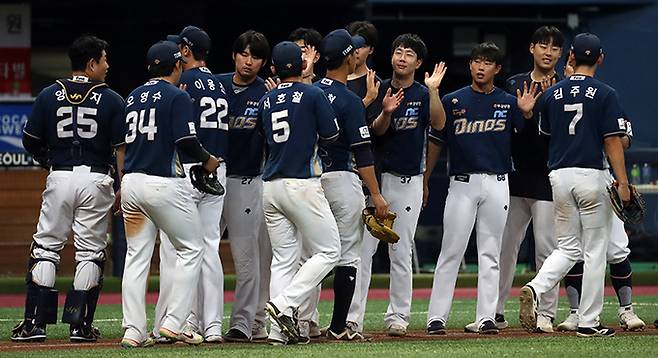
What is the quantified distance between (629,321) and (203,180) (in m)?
3.82

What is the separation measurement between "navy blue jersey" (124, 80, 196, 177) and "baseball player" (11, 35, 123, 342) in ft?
2.78

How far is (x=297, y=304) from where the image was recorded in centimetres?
1091

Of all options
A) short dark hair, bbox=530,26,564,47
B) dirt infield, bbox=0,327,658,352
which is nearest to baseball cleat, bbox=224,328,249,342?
dirt infield, bbox=0,327,658,352

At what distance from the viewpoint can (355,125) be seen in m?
11.2

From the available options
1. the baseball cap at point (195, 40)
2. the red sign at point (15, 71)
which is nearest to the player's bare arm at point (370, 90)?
the baseball cap at point (195, 40)

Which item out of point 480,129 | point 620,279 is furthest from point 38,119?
point 620,279

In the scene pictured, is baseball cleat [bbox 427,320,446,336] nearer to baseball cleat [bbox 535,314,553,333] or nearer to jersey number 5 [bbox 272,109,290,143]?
baseball cleat [bbox 535,314,553,333]

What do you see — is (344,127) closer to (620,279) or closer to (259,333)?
(259,333)

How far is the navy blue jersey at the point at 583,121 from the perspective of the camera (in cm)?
1141

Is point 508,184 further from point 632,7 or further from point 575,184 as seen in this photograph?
point 632,7

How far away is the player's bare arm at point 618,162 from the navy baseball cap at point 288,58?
244cm

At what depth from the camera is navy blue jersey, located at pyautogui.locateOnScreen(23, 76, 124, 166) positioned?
1164 cm

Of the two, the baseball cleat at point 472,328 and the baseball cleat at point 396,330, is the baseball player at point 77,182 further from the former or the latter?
the baseball cleat at point 472,328

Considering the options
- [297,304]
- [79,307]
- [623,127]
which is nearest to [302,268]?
[297,304]
